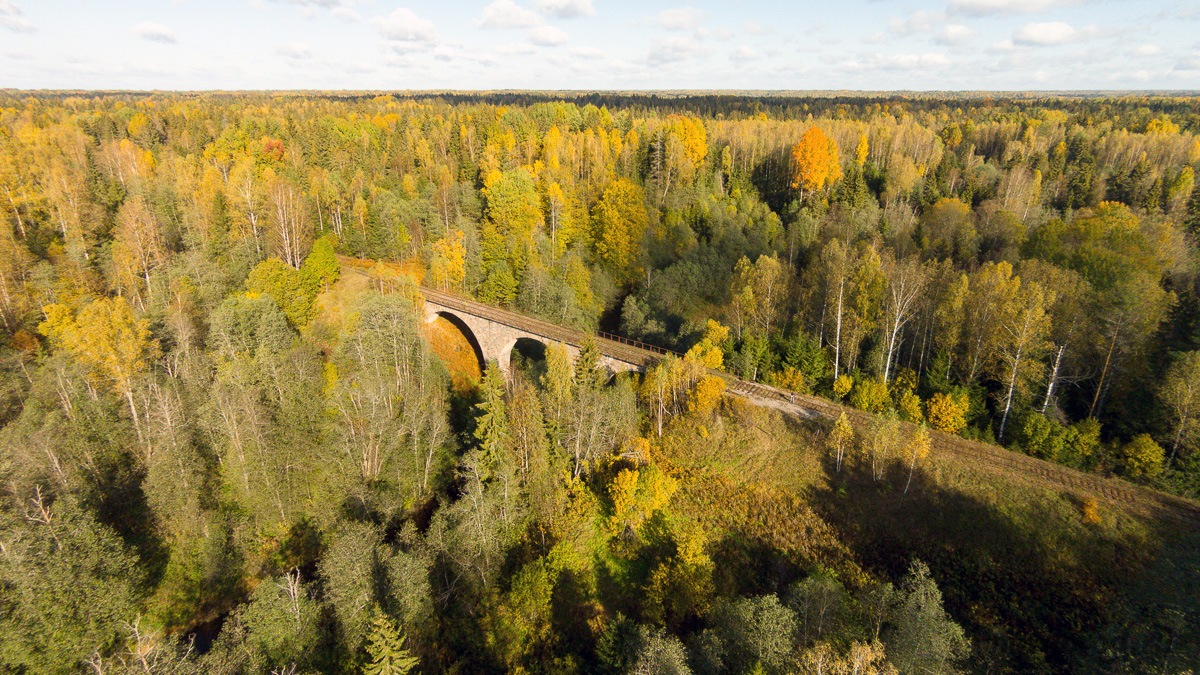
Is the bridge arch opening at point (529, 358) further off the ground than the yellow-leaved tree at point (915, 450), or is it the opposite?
the yellow-leaved tree at point (915, 450)

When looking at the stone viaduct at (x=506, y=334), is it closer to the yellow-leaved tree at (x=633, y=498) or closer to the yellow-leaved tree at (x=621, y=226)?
the yellow-leaved tree at (x=633, y=498)

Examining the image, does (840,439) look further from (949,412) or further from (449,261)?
(449,261)

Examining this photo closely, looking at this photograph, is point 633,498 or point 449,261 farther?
point 449,261

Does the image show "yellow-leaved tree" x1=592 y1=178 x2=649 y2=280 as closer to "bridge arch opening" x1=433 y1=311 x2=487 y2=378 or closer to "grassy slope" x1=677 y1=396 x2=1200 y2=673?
"bridge arch opening" x1=433 y1=311 x2=487 y2=378

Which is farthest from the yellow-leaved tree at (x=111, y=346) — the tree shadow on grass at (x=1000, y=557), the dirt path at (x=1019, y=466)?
the tree shadow on grass at (x=1000, y=557)

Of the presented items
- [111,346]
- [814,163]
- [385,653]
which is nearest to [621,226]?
[814,163]

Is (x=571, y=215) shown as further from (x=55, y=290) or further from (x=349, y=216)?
(x=55, y=290)
